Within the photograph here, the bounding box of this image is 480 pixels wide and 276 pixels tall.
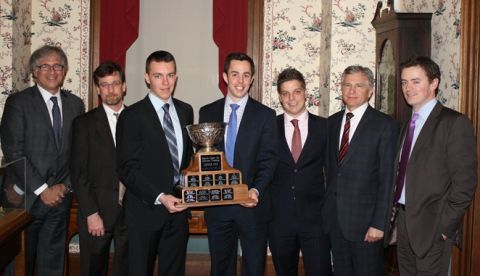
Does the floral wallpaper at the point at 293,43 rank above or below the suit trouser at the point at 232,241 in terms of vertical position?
above

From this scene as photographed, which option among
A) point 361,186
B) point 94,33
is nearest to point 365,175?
point 361,186

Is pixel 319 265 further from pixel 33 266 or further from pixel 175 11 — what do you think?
pixel 175 11

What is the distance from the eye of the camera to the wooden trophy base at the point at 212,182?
2619 millimetres

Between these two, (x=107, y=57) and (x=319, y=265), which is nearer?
(x=319, y=265)

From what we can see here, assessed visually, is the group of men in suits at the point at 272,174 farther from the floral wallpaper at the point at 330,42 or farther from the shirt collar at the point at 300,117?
the floral wallpaper at the point at 330,42

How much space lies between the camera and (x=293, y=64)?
425 centimetres

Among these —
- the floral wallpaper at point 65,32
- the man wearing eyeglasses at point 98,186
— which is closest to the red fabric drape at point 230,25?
the floral wallpaper at point 65,32

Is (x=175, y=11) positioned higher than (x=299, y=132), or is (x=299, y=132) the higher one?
(x=175, y=11)

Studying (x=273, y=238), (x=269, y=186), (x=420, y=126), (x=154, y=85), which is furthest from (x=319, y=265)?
(x=154, y=85)

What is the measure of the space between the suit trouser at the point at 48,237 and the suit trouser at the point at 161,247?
31.5 inches

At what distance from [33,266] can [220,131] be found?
1550 millimetres

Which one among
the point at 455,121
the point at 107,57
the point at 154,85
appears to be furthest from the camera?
the point at 107,57

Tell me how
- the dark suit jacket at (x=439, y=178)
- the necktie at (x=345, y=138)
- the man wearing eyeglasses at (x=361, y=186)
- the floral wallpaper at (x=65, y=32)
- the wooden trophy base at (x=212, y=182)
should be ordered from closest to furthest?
the dark suit jacket at (x=439, y=178)
the wooden trophy base at (x=212, y=182)
the man wearing eyeglasses at (x=361, y=186)
the necktie at (x=345, y=138)
the floral wallpaper at (x=65, y=32)

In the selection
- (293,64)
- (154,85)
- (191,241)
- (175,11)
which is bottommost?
(191,241)
